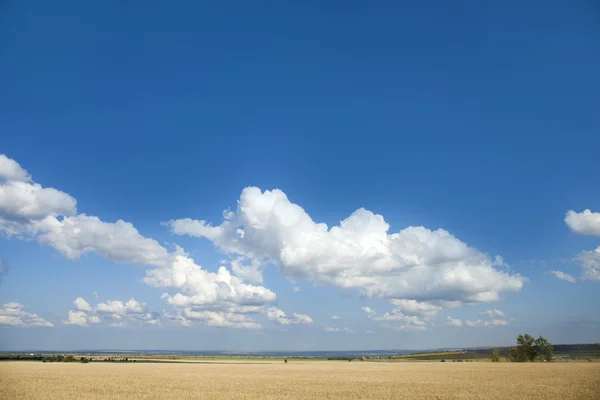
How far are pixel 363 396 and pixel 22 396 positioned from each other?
1381 inches

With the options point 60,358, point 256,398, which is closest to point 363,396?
point 256,398

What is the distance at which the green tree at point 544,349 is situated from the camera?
160 meters

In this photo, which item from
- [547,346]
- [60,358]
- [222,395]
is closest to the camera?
[222,395]

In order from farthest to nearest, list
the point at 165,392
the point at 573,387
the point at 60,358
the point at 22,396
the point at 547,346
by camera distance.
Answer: the point at 60,358 → the point at 547,346 → the point at 573,387 → the point at 165,392 → the point at 22,396

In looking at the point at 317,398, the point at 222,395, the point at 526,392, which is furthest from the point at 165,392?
the point at 526,392

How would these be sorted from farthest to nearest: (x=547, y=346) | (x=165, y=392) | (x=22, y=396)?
(x=547, y=346), (x=165, y=392), (x=22, y=396)

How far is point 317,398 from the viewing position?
41.4 meters

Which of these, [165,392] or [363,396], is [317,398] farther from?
[165,392]

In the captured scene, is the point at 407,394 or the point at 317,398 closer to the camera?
the point at 317,398

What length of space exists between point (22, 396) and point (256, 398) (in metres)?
23.8

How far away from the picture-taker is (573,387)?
5019 cm

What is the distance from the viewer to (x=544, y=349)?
160 meters

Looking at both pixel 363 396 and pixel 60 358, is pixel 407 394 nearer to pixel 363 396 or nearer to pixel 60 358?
pixel 363 396

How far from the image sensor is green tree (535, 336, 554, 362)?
160 m
